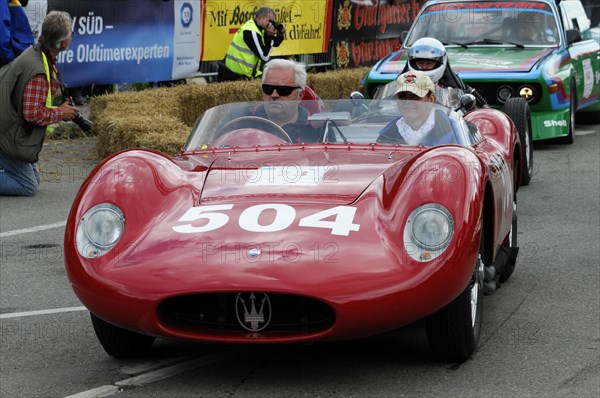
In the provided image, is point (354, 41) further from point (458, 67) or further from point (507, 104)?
point (507, 104)

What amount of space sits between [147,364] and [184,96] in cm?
899

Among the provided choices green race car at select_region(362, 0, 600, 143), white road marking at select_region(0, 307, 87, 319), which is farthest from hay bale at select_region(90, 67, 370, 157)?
white road marking at select_region(0, 307, 87, 319)

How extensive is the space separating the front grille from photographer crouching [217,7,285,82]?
32.8 ft

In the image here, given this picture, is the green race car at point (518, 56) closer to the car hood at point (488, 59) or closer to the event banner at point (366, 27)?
the car hood at point (488, 59)

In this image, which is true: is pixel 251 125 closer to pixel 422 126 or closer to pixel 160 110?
pixel 422 126

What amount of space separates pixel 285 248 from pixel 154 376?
2.52 ft

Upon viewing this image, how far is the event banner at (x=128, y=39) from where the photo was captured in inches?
535

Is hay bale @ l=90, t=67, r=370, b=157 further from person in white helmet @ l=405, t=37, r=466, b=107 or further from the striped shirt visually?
person in white helmet @ l=405, t=37, r=466, b=107

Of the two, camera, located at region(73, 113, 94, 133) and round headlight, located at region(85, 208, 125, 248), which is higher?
round headlight, located at region(85, 208, 125, 248)

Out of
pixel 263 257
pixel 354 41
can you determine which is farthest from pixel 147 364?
pixel 354 41

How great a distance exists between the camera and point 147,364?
17.2 ft

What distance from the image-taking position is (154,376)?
5.04 m

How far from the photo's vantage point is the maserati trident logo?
4797 millimetres

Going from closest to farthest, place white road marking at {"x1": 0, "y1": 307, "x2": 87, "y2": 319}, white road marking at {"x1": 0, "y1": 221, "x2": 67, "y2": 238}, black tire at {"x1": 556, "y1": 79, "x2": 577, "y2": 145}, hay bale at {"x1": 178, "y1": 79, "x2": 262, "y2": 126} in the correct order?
white road marking at {"x1": 0, "y1": 307, "x2": 87, "y2": 319} → white road marking at {"x1": 0, "y1": 221, "x2": 67, "y2": 238} → black tire at {"x1": 556, "y1": 79, "x2": 577, "y2": 145} → hay bale at {"x1": 178, "y1": 79, "x2": 262, "y2": 126}
